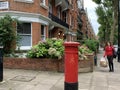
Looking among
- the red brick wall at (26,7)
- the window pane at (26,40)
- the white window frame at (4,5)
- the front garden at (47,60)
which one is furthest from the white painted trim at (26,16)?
the front garden at (47,60)

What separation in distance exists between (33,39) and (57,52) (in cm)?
790

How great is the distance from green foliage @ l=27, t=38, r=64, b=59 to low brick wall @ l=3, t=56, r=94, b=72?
27 cm

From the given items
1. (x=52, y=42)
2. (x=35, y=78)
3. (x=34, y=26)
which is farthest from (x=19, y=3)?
(x=35, y=78)

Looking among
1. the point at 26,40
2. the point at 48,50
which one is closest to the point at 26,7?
the point at 26,40

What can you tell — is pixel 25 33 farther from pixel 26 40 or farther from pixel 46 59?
pixel 46 59

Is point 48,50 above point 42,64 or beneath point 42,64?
above

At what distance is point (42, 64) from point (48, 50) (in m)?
0.73

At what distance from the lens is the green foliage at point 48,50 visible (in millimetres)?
13562

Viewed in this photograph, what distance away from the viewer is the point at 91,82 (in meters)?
11.1

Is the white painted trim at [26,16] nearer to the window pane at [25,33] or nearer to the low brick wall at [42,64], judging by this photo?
the window pane at [25,33]

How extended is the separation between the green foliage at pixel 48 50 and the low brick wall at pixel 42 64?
10.6 inches

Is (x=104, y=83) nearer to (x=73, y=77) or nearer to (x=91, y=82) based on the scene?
(x=91, y=82)

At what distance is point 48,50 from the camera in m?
13.8

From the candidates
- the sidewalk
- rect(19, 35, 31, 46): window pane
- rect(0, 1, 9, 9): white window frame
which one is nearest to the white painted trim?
rect(0, 1, 9, 9): white window frame
